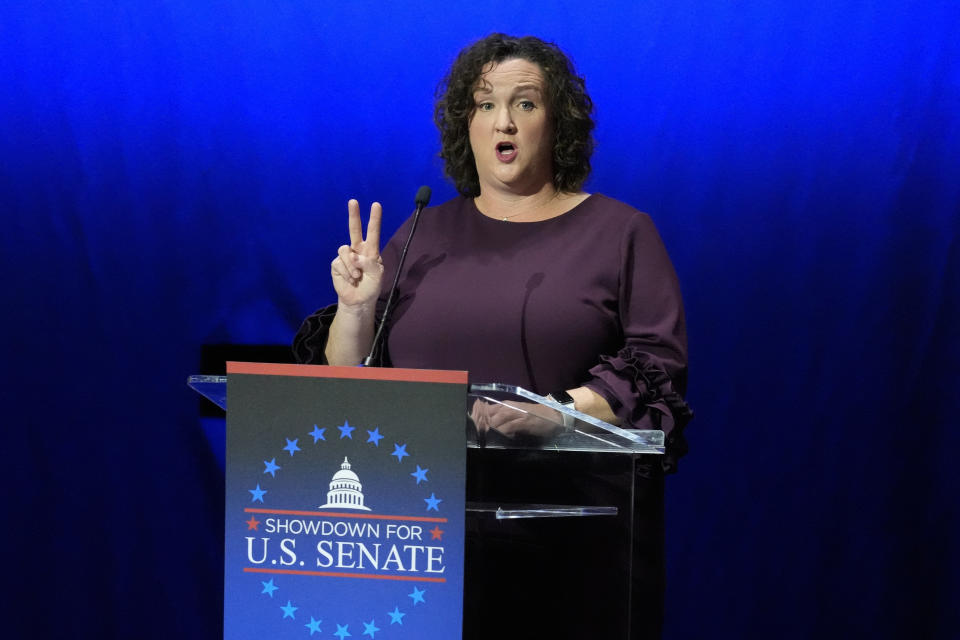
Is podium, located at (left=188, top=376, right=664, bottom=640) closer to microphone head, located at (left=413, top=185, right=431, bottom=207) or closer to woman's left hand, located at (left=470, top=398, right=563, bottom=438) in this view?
woman's left hand, located at (left=470, top=398, right=563, bottom=438)

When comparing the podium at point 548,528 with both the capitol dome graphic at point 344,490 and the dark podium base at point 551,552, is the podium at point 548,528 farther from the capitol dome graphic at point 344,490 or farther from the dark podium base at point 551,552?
the capitol dome graphic at point 344,490

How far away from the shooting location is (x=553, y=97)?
80.7 inches

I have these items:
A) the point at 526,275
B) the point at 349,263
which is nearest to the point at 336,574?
the point at 349,263

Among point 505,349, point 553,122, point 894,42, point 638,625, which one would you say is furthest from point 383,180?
point 638,625

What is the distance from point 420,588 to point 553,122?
1.15 m

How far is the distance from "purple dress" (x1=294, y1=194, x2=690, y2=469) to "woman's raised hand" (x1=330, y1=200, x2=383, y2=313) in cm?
13

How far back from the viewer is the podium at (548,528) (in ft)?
4.00

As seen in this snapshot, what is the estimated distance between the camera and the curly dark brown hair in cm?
206

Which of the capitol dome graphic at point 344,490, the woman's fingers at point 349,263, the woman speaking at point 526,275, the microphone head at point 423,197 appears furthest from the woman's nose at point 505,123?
the capitol dome graphic at point 344,490

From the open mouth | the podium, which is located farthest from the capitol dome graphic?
the open mouth

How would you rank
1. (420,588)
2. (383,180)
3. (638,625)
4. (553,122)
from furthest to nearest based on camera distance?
(383,180)
(553,122)
(638,625)
(420,588)

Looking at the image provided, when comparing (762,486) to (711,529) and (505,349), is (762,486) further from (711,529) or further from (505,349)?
(505,349)

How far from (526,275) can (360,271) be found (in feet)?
1.01

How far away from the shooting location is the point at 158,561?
304 centimetres
